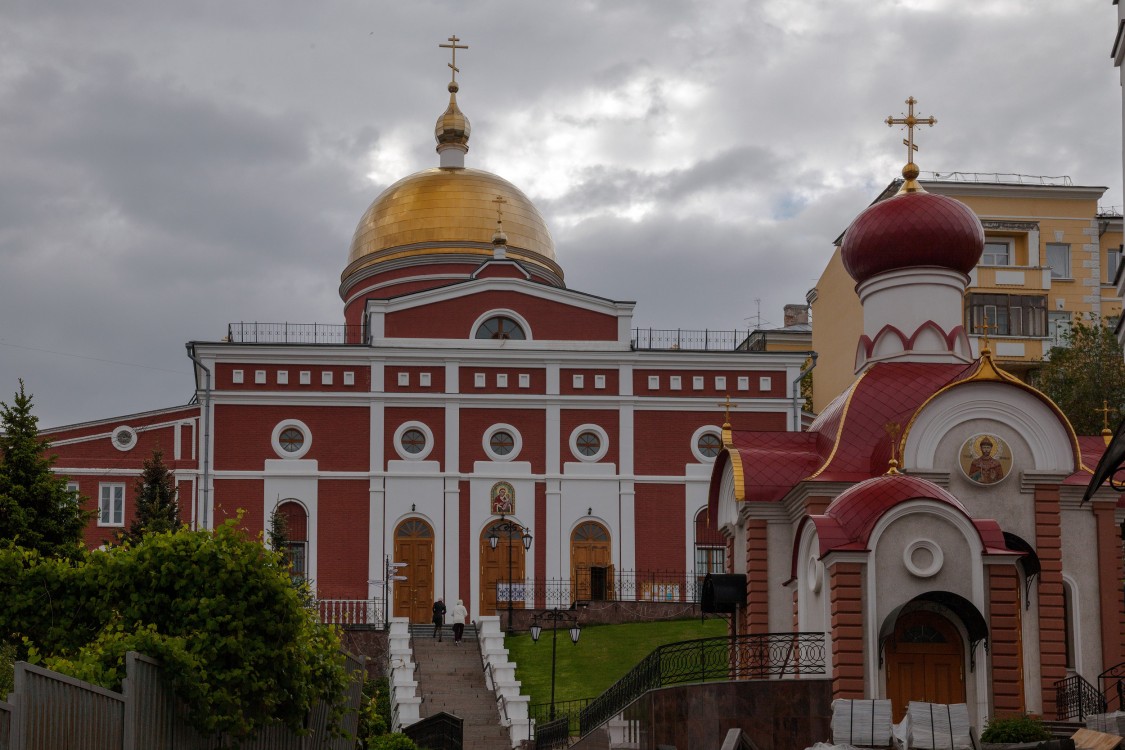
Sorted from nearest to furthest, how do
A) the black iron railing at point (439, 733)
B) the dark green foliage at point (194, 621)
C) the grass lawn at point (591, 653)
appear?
the dark green foliage at point (194, 621) < the black iron railing at point (439, 733) < the grass lawn at point (591, 653)

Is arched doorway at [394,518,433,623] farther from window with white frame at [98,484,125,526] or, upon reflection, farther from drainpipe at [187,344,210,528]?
window with white frame at [98,484,125,526]

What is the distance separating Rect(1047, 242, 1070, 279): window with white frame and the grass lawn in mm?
14819

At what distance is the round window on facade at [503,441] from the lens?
44781 millimetres

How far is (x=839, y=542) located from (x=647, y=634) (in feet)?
50.8

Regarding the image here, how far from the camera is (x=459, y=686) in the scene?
34312 mm

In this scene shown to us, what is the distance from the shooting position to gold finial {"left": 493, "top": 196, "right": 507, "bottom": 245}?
48.0 m

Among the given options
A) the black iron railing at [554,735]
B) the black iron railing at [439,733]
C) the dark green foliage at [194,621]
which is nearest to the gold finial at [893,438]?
the black iron railing at [554,735]

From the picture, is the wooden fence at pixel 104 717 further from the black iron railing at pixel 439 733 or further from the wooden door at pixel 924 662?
the black iron railing at pixel 439 733

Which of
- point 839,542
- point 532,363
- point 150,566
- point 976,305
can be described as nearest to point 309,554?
point 532,363

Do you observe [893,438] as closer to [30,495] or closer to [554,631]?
[554,631]

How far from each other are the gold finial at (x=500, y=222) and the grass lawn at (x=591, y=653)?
1318 cm

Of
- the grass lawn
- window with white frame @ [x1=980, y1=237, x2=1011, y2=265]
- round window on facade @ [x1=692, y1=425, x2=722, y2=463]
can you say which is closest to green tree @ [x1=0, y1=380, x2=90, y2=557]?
the grass lawn

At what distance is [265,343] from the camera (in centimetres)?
4438

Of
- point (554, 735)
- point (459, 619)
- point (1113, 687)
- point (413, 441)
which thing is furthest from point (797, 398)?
point (1113, 687)
